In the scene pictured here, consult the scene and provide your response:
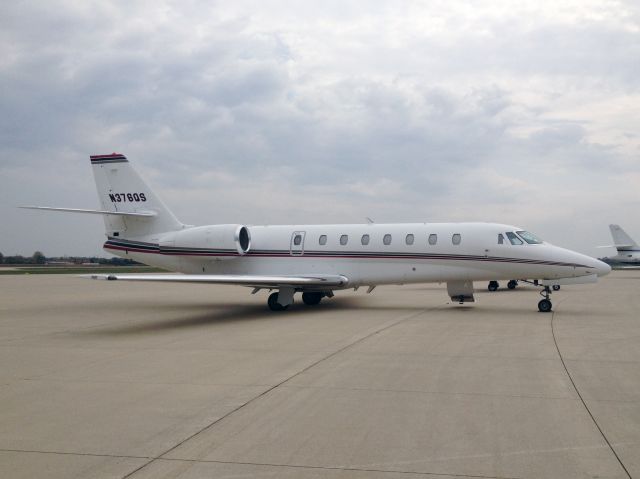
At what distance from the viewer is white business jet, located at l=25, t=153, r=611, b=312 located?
57.4 feet

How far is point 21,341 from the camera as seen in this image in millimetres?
12453

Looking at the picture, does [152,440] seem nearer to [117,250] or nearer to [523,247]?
[523,247]

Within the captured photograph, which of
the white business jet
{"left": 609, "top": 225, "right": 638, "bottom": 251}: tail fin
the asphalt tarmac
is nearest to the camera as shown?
the asphalt tarmac

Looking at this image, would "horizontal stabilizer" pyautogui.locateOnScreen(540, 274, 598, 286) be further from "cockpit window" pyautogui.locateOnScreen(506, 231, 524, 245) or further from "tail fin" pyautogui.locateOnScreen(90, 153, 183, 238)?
"tail fin" pyautogui.locateOnScreen(90, 153, 183, 238)

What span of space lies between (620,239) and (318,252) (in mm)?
44131

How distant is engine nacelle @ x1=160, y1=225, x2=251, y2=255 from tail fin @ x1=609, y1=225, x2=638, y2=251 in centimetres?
4406

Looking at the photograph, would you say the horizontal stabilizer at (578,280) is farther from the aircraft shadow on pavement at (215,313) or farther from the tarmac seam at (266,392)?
the tarmac seam at (266,392)

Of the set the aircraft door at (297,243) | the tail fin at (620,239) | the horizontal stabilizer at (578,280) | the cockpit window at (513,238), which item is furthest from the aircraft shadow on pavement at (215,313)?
the tail fin at (620,239)

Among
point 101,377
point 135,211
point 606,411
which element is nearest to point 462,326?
point 606,411

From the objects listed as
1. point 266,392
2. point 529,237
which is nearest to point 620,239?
point 529,237

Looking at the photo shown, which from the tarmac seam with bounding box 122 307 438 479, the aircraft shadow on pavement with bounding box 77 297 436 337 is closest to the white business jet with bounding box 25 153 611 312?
the aircraft shadow on pavement with bounding box 77 297 436 337

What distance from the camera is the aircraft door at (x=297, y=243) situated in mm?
20516

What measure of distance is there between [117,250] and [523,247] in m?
14.1

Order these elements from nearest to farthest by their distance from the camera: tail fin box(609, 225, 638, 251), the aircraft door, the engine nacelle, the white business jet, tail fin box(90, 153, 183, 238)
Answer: the white business jet → the aircraft door → the engine nacelle → tail fin box(90, 153, 183, 238) → tail fin box(609, 225, 638, 251)
